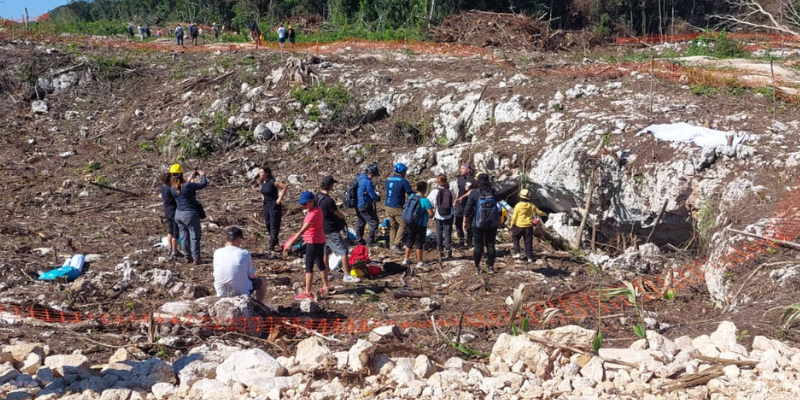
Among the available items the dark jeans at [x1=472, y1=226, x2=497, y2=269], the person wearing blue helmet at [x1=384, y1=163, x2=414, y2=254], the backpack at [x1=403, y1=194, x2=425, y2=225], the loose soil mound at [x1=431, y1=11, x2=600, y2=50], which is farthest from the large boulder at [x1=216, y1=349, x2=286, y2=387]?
the loose soil mound at [x1=431, y1=11, x2=600, y2=50]

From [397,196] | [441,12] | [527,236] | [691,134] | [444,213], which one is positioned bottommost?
[527,236]

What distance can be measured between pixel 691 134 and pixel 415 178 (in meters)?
4.71

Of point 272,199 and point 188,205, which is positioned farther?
point 272,199

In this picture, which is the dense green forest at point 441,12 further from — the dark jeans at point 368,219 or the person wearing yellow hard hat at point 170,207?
the person wearing yellow hard hat at point 170,207

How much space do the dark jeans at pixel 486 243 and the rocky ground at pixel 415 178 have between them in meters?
0.30

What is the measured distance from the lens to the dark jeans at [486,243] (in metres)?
8.64

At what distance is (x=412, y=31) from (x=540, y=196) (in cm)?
1485

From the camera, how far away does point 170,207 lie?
909 centimetres

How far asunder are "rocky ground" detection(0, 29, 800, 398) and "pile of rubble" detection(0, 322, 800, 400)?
0.02m

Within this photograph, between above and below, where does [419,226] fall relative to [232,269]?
below

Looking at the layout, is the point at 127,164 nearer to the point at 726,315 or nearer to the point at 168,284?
the point at 168,284

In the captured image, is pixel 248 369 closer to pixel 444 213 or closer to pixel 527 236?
pixel 444 213

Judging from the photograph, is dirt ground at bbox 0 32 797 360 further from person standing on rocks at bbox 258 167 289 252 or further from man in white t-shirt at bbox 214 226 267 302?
man in white t-shirt at bbox 214 226 267 302

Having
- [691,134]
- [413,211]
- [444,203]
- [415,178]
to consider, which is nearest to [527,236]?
[444,203]
